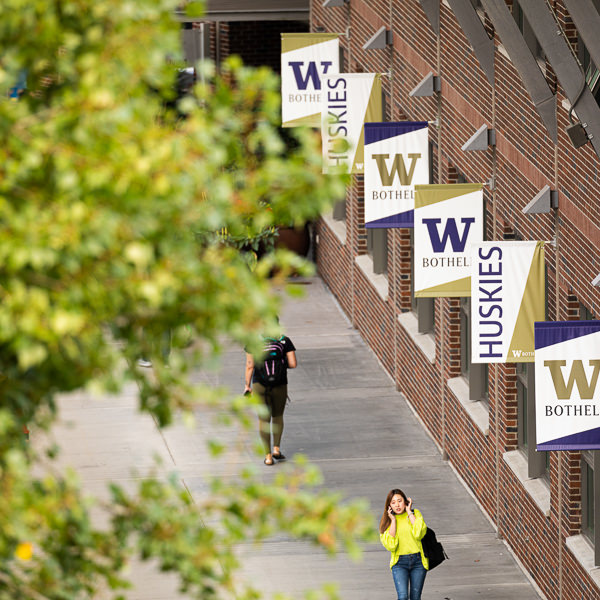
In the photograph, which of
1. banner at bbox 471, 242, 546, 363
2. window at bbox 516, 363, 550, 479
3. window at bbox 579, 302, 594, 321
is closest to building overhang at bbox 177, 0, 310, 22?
window at bbox 516, 363, 550, 479

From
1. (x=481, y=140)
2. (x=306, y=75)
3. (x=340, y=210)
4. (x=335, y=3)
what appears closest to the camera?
(x=481, y=140)

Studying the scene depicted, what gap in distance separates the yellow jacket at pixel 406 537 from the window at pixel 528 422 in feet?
6.29

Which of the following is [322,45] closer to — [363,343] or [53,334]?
[363,343]

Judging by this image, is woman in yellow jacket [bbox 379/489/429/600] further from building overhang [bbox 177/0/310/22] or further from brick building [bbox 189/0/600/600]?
building overhang [bbox 177/0/310/22]

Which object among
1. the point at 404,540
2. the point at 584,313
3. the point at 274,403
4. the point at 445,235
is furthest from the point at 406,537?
the point at 274,403

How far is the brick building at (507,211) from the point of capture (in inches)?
439

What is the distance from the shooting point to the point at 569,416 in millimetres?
10227

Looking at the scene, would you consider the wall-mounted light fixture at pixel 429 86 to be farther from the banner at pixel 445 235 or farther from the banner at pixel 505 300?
the banner at pixel 505 300

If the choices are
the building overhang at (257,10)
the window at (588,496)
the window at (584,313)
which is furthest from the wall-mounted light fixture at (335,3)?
the window at (588,496)

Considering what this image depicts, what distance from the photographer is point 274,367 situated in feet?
50.6

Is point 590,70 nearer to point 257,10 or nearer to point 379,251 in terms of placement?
point 379,251

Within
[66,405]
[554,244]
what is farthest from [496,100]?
[66,405]

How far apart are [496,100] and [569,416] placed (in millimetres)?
4205

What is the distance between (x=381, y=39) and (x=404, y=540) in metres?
8.46
